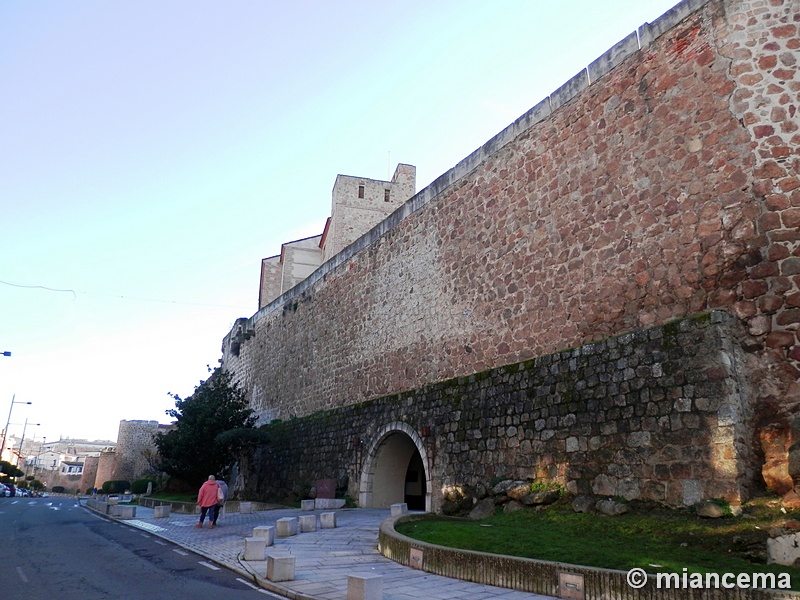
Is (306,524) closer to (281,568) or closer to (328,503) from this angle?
(328,503)

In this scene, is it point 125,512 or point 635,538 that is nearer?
point 635,538

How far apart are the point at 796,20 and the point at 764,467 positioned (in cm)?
636

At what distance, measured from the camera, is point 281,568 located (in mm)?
6652

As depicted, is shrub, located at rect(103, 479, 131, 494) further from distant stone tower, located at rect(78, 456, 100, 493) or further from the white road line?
the white road line

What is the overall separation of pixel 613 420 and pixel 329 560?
452 cm

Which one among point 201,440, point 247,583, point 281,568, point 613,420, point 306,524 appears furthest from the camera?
point 201,440

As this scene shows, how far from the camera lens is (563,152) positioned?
36.9 feet

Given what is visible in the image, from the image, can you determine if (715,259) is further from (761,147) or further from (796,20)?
(796,20)

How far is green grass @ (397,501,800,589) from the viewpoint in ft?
19.3

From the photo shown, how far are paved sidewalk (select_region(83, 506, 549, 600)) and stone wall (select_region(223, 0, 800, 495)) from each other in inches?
142

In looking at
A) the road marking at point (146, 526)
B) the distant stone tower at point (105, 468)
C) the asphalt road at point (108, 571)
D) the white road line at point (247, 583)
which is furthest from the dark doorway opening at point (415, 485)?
the distant stone tower at point (105, 468)

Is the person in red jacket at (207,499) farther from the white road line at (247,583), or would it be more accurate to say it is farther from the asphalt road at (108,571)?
the white road line at (247,583)

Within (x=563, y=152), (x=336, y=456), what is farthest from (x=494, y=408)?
(x=336, y=456)

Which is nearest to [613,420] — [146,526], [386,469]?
[386,469]
